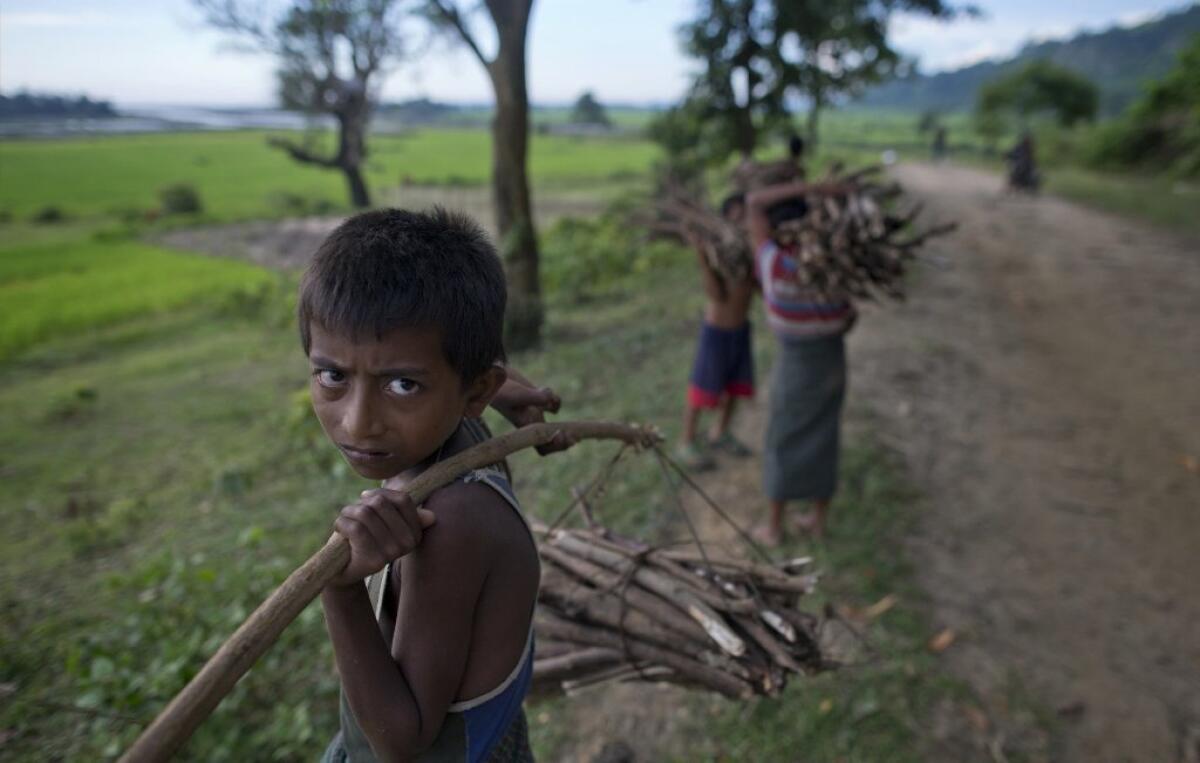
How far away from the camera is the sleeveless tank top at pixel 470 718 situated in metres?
1.09

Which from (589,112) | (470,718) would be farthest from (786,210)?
(589,112)

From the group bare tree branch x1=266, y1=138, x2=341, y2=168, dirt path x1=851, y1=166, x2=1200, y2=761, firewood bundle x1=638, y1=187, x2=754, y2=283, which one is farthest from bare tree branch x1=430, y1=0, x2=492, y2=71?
bare tree branch x1=266, y1=138, x2=341, y2=168

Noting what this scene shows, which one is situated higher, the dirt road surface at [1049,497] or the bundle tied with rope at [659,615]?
the bundle tied with rope at [659,615]

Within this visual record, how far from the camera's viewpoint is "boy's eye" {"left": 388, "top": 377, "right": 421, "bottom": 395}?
3.26ft

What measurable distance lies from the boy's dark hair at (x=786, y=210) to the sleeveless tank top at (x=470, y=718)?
2567 mm

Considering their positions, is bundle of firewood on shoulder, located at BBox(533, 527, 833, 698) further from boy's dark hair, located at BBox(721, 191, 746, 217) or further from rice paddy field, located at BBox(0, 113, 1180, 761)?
boy's dark hair, located at BBox(721, 191, 746, 217)

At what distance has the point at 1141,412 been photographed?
512 cm

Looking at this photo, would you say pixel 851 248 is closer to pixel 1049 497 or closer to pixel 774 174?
pixel 774 174

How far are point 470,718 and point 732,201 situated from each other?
3539 mm

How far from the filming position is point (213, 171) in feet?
93.7

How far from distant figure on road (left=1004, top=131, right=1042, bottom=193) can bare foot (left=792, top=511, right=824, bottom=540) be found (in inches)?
617

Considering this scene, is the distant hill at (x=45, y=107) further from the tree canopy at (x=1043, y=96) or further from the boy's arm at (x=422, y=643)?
the tree canopy at (x=1043, y=96)

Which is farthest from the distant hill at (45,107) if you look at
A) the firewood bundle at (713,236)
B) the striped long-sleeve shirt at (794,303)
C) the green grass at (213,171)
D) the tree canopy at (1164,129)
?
the tree canopy at (1164,129)

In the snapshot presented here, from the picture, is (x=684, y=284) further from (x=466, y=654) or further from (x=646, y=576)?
(x=466, y=654)
